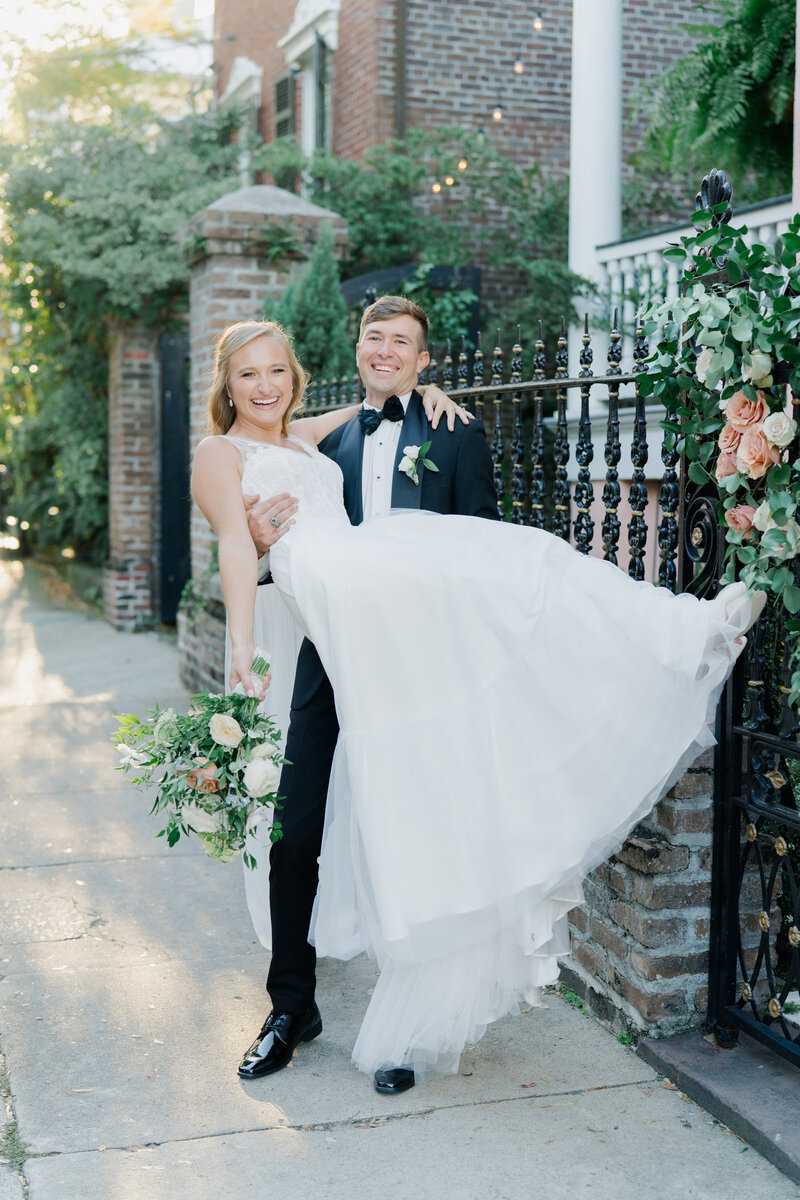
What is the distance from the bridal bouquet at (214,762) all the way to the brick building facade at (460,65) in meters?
8.80

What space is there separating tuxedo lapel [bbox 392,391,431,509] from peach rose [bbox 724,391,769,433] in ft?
2.89

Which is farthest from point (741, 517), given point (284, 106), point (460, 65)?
point (284, 106)

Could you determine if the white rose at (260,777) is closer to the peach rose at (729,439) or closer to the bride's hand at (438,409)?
the bride's hand at (438,409)

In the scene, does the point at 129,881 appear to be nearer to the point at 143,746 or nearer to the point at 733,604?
the point at 143,746

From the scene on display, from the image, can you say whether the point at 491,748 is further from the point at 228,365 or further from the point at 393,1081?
the point at 228,365

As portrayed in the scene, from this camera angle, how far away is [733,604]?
9.43 feet

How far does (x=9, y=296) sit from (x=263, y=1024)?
9320mm

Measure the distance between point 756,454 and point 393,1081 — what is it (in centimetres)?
173

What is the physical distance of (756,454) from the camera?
2740 millimetres

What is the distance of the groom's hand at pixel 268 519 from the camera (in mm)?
3105

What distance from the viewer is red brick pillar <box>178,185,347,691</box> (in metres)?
6.94

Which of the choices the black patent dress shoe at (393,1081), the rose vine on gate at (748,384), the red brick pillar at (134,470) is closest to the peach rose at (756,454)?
the rose vine on gate at (748,384)

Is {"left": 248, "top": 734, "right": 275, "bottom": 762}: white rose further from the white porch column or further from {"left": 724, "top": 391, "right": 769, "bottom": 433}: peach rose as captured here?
the white porch column

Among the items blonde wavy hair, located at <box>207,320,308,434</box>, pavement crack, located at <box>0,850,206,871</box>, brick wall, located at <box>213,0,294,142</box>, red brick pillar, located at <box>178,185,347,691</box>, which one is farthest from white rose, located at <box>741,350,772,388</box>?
brick wall, located at <box>213,0,294,142</box>
